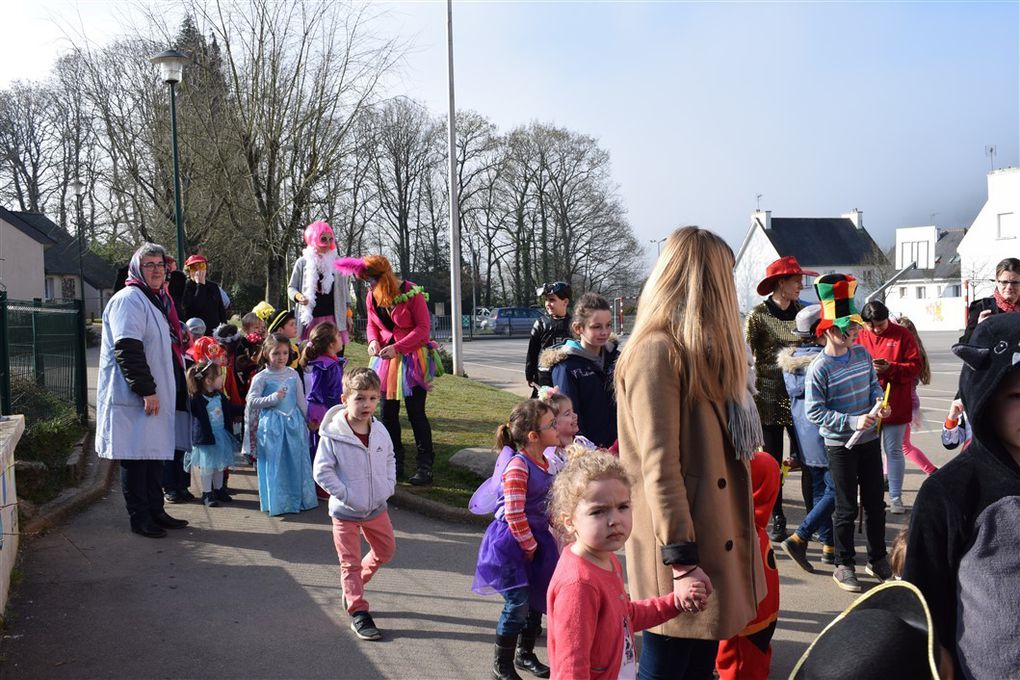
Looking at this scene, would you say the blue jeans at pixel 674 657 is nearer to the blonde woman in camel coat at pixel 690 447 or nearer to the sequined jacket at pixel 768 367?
the blonde woman in camel coat at pixel 690 447

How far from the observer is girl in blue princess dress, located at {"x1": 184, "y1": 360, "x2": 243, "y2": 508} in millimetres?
7328

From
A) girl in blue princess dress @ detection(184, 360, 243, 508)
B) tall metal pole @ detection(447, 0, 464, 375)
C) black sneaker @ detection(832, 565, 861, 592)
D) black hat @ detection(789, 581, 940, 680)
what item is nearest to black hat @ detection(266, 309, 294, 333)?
girl in blue princess dress @ detection(184, 360, 243, 508)

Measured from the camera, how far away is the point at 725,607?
2.87 m

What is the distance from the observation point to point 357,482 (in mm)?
4797

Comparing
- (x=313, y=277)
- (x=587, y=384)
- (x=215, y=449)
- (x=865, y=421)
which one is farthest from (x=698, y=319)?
(x=313, y=277)

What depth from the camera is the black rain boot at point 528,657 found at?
13.7ft

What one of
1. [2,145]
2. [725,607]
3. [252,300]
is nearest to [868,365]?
[725,607]

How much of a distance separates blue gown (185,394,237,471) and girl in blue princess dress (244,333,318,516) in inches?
Answer: 10.8

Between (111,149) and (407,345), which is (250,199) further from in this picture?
(407,345)

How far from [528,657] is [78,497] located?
460cm

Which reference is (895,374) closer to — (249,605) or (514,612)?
(514,612)

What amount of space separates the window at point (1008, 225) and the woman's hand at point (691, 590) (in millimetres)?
54615

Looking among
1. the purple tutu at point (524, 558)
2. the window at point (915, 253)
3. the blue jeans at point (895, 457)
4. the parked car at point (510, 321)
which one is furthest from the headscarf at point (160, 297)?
the window at point (915, 253)

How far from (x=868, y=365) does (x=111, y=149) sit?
82.7 feet
